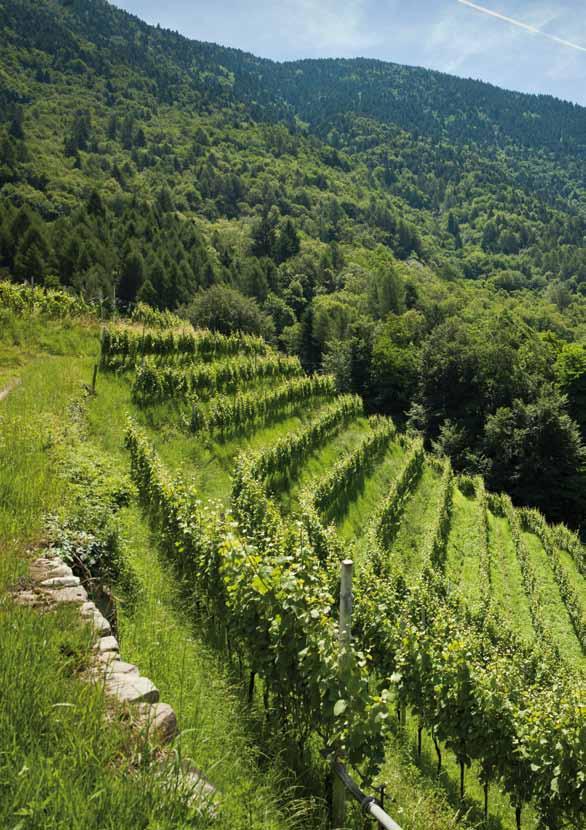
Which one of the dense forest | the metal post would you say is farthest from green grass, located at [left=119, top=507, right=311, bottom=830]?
the dense forest

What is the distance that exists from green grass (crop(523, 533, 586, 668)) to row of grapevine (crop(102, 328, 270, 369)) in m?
20.5

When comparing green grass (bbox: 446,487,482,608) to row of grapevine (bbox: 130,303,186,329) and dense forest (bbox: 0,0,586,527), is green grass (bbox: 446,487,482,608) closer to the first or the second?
dense forest (bbox: 0,0,586,527)

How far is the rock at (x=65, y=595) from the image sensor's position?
17.7 ft

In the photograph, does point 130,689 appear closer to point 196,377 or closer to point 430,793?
point 430,793

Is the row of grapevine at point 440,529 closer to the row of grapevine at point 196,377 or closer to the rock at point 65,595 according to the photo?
the row of grapevine at point 196,377

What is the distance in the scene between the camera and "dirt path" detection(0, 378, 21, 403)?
1407 centimetres

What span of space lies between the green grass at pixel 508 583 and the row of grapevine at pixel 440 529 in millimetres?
2904

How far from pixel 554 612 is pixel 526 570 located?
3311 mm

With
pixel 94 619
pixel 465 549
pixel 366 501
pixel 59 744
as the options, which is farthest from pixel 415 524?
pixel 59 744

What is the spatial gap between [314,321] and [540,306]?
6609 centimetres

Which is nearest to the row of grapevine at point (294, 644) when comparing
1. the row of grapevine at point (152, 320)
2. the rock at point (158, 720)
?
the rock at point (158, 720)

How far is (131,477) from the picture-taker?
1333 cm

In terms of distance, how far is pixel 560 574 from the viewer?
3056cm

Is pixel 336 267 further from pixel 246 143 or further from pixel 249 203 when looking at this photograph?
pixel 246 143
